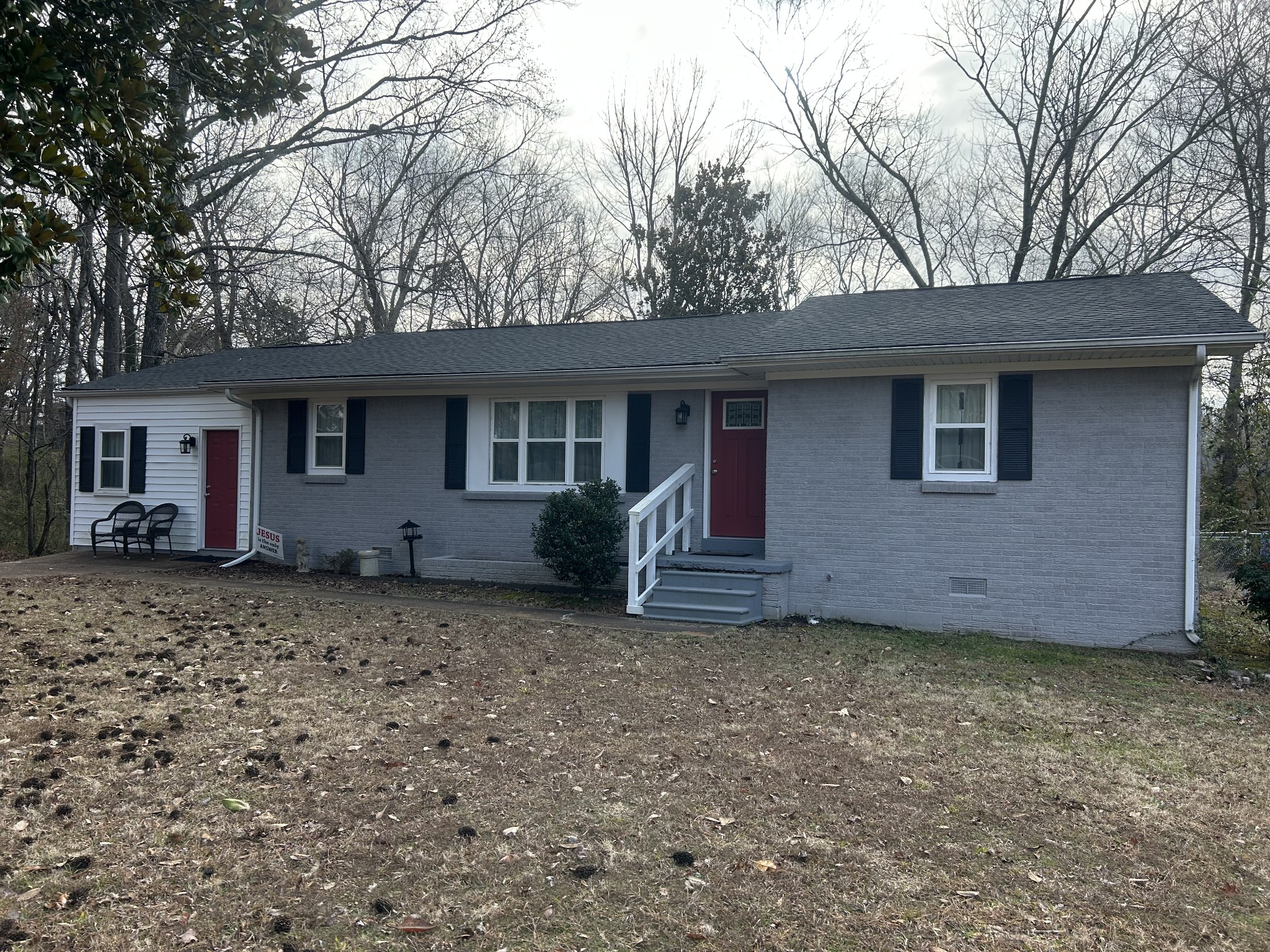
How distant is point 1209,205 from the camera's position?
741 inches

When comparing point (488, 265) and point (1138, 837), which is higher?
point (488, 265)

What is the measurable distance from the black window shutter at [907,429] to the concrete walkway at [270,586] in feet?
9.03

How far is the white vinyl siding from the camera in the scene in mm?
14805

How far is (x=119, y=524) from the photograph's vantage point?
1548 centimetres

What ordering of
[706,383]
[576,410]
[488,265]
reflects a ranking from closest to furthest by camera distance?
[706,383], [576,410], [488,265]

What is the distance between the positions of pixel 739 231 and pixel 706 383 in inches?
540

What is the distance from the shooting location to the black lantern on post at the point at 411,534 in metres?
13.1

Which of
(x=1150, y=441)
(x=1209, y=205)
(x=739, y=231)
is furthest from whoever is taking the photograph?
(x=739, y=231)

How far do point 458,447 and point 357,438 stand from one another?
1858mm

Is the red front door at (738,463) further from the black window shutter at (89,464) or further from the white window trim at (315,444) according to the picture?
the black window shutter at (89,464)

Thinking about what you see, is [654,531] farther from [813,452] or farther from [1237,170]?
[1237,170]

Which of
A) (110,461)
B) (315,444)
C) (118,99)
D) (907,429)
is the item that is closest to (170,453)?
(110,461)

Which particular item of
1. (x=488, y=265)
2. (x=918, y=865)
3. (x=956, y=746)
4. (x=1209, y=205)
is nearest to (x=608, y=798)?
(x=918, y=865)

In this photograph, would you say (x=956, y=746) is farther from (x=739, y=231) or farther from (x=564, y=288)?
(x=564, y=288)
